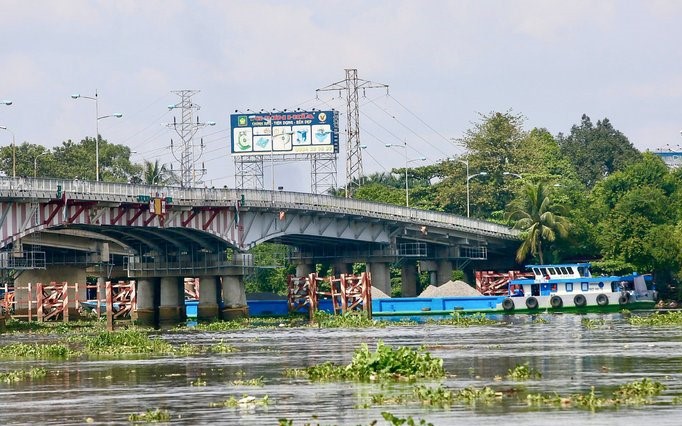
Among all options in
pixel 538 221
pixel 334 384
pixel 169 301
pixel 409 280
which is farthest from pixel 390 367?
pixel 409 280

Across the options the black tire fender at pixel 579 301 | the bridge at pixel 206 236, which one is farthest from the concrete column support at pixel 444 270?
the black tire fender at pixel 579 301

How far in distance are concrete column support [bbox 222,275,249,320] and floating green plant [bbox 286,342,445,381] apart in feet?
248

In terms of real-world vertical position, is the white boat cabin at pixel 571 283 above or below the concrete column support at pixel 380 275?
below

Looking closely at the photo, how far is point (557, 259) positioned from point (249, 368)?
101 metres

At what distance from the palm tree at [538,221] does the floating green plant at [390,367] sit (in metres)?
102

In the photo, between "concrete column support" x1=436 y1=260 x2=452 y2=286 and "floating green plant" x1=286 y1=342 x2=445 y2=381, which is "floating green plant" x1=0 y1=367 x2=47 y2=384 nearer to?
"floating green plant" x1=286 y1=342 x2=445 y2=381

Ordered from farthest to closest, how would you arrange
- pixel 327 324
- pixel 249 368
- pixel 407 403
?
pixel 327 324 → pixel 249 368 → pixel 407 403

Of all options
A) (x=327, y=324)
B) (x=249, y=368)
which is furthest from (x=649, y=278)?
(x=249, y=368)

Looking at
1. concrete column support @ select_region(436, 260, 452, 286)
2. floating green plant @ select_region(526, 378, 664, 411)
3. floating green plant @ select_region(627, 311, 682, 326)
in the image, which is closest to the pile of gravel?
concrete column support @ select_region(436, 260, 452, 286)

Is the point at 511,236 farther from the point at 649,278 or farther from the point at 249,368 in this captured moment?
the point at 249,368

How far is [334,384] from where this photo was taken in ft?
151

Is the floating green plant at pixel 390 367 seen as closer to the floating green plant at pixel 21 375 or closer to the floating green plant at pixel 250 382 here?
the floating green plant at pixel 250 382

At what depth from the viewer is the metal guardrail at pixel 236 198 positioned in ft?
320

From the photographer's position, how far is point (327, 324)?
107562 mm
